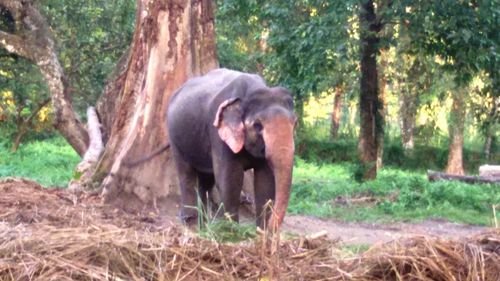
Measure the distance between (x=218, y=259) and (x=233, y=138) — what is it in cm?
423

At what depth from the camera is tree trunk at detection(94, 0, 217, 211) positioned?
1229 centimetres

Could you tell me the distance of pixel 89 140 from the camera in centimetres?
1620

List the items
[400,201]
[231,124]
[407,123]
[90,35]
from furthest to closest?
[407,123] < [90,35] < [400,201] < [231,124]

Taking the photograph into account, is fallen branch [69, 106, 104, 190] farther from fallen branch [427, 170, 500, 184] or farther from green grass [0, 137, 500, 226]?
fallen branch [427, 170, 500, 184]

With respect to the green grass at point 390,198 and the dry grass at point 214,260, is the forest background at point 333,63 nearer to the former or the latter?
the green grass at point 390,198

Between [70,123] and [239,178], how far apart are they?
7923 mm

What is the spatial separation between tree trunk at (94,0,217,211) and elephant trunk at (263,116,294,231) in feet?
13.7

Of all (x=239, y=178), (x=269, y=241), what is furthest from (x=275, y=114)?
(x=269, y=241)

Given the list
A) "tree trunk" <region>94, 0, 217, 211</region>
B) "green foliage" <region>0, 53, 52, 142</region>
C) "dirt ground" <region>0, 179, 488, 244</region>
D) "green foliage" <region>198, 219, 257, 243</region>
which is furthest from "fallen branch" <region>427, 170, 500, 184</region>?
"green foliage" <region>198, 219, 257, 243</region>

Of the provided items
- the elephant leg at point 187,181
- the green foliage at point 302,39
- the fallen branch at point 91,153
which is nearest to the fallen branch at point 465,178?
the green foliage at point 302,39

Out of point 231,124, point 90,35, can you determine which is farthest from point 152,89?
point 90,35

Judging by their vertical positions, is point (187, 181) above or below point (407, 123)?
below

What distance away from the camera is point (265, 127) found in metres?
8.28

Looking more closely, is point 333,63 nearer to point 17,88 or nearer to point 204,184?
point 204,184
